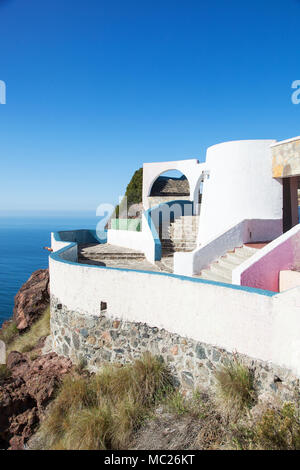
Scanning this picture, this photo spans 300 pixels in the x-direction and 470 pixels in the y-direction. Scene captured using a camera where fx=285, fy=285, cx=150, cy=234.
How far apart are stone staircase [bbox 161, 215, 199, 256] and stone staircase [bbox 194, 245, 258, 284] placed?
3543 mm

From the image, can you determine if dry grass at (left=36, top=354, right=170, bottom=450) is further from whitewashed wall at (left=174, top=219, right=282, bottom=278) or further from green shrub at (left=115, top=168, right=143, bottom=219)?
green shrub at (left=115, top=168, right=143, bottom=219)

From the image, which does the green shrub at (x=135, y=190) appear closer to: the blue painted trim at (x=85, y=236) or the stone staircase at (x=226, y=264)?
the blue painted trim at (x=85, y=236)

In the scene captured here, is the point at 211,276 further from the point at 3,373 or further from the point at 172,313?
the point at 3,373

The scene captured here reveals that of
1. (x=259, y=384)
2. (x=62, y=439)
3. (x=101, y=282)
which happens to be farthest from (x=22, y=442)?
(x=259, y=384)

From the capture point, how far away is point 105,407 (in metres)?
4.55

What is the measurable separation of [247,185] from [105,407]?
20.3 feet

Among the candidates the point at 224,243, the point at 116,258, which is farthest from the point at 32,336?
the point at 224,243

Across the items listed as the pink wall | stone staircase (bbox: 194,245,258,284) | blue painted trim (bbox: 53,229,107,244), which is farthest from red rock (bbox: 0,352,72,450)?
blue painted trim (bbox: 53,229,107,244)

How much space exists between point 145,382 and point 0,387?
10.9 feet

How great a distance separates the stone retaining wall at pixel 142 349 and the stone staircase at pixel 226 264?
76.9 inches

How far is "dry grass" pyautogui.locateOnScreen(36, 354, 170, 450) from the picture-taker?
13.5 ft

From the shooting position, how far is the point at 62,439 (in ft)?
14.3

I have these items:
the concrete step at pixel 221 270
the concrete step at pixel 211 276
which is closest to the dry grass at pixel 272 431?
the concrete step at pixel 211 276
